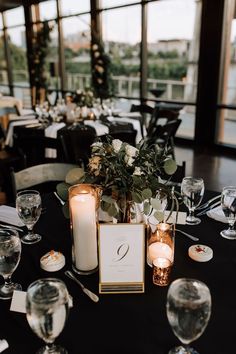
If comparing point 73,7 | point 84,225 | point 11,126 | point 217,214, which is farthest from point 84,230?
point 73,7

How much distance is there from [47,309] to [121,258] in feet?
1.06

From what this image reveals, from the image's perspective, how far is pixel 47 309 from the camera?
690 millimetres

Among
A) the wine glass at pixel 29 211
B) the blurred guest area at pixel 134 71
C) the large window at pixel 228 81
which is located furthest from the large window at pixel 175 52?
the wine glass at pixel 29 211

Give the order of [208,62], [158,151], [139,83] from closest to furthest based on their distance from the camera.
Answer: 1. [158,151]
2. [208,62]
3. [139,83]

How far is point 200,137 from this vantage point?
5.69 m

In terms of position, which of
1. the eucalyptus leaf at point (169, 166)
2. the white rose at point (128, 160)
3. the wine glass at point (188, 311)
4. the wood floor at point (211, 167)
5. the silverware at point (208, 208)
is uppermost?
the white rose at point (128, 160)

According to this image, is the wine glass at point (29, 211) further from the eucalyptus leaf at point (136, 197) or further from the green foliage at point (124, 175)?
the eucalyptus leaf at point (136, 197)

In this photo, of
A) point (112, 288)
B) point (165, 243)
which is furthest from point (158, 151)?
point (112, 288)

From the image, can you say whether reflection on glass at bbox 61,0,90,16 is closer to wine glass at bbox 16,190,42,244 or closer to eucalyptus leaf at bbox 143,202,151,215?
wine glass at bbox 16,190,42,244

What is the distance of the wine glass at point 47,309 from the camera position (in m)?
0.69

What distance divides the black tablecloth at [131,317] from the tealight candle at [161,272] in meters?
0.02

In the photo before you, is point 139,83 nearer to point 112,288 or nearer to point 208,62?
point 208,62

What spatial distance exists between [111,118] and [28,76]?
5859mm

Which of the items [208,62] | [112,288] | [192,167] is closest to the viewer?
[112,288]
